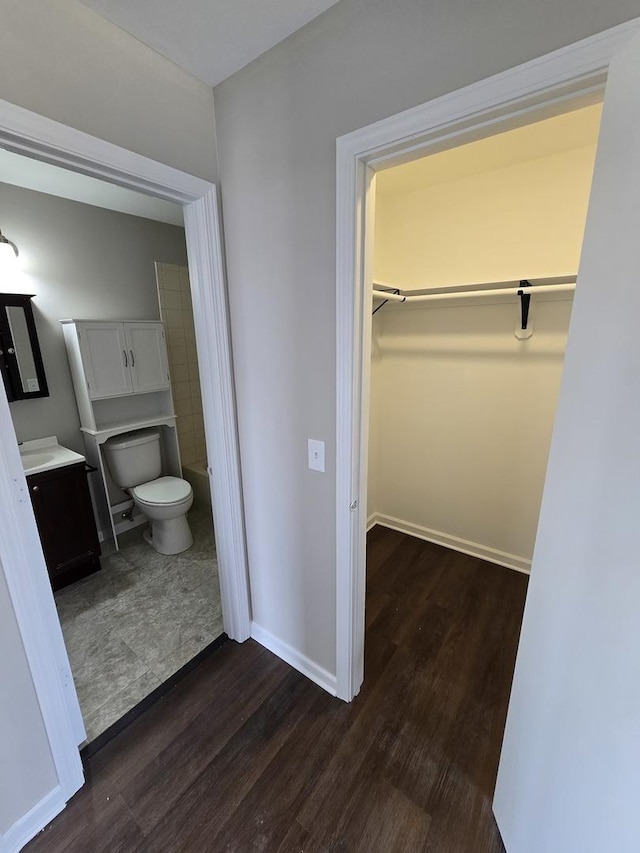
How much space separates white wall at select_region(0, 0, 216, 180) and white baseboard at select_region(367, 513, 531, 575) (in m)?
2.49

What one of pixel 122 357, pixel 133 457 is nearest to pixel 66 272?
pixel 122 357

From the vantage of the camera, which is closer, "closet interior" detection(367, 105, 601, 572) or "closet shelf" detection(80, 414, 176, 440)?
"closet interior" detection(367, 105, 601, 572)

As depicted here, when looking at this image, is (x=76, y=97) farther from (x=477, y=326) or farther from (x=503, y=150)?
(x=477, y=326)

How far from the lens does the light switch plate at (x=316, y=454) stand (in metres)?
1.36

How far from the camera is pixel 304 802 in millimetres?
1203

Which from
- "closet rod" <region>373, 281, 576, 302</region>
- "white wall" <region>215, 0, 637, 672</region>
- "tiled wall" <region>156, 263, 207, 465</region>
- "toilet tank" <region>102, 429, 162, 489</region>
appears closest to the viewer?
"white wall" <region>215, 0, 637, 672</region>

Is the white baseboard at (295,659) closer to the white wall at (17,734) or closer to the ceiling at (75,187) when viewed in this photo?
the white wall at (17,734)

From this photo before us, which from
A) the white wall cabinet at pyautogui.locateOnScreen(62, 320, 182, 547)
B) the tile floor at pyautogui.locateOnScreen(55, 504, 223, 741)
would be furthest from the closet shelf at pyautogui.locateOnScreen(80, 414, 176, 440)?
the tile floor at pyautogui.locateOnScreen(55, 504, 223, 741)

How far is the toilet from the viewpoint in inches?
96.9

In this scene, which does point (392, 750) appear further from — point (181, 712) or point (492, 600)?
point (492, 600)

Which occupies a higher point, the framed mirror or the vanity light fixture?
the vanity light fixture

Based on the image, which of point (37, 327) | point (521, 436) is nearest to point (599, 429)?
point (521, 436)

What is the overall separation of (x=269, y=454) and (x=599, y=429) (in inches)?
45.1

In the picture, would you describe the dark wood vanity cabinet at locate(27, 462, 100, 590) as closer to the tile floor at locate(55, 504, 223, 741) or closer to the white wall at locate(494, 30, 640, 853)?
the tile floor at locate(55, 504, 223, 741)
